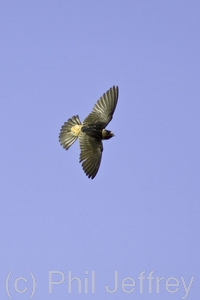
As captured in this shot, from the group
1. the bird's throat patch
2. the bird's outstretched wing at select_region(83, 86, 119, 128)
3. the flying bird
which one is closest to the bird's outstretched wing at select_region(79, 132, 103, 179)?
the flying bird

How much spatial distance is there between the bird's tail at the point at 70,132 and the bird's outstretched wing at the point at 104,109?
0.72 ft

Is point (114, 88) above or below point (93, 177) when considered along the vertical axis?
above

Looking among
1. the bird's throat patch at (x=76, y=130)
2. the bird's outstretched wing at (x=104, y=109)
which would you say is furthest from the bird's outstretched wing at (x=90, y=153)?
the bird's outstretched wing at (x=104, y=109)

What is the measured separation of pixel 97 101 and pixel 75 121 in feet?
2.25

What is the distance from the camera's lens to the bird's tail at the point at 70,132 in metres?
21.9

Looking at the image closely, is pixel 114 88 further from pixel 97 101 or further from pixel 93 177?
pixel 93 177

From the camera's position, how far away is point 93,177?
21062 mm

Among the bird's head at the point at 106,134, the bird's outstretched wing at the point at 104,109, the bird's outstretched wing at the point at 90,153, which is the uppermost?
the bird's outstretched wing at the point at 104,109

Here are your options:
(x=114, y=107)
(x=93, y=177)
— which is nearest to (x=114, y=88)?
(x=114, y=107)

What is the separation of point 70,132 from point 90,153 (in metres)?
0.82

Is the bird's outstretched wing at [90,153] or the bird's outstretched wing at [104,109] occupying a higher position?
the bird's outstretched wing at [104,109]

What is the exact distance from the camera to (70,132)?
72.2 feet

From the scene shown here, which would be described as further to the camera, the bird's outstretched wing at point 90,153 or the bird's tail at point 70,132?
the bird's tail at point 70,132

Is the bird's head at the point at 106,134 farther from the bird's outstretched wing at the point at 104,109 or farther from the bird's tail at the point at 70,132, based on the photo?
the bird's tail at the point at 70,132
